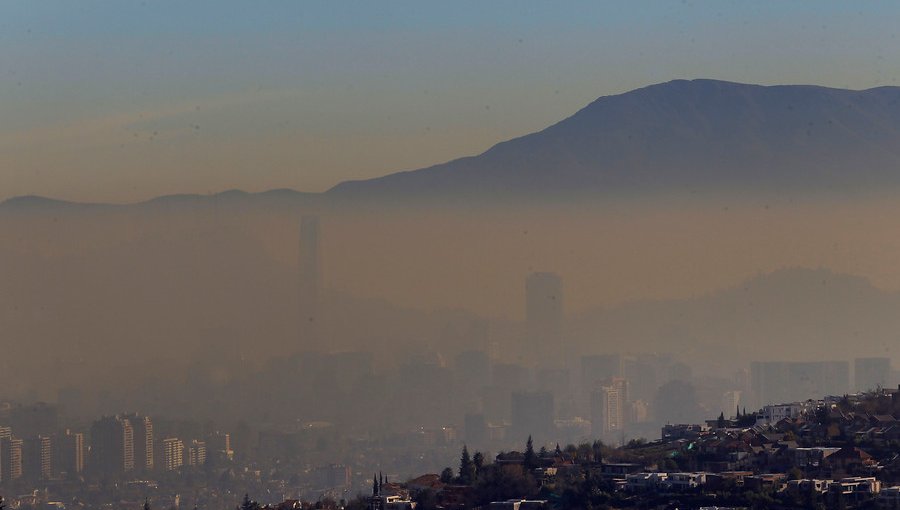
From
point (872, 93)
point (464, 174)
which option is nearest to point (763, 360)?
point (464, 174)

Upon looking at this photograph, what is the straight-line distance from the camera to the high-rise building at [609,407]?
87.1 meters

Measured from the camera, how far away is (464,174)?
10719 centimetres

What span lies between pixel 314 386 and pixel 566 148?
28.4 meters

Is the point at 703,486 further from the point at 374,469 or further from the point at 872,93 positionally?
the point at 872,93

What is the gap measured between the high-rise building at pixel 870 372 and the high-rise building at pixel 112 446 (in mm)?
A: 27235

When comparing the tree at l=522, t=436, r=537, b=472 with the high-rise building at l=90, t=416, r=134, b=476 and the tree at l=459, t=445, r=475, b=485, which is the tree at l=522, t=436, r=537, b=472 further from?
the high-rise building at l=90, t=416, r=134, b=476

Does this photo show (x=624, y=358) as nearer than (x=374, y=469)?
No

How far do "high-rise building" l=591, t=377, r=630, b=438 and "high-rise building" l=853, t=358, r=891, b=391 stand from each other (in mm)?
8583

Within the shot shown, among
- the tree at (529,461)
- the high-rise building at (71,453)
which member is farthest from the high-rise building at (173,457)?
the tree at (529,461)

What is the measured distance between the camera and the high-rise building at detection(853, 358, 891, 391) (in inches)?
3339

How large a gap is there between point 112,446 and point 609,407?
18.9 m

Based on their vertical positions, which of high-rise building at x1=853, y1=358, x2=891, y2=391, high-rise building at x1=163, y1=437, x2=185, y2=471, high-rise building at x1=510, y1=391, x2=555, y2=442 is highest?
high-rise building at x1=853, y1=358, x2=891, y2=391

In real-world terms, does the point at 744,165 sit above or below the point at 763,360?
above

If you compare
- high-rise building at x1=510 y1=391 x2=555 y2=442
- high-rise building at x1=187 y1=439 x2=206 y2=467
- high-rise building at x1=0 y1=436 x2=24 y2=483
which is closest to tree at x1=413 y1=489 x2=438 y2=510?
high-rise building at x1=510 y1=391 x2=555 y2=442
